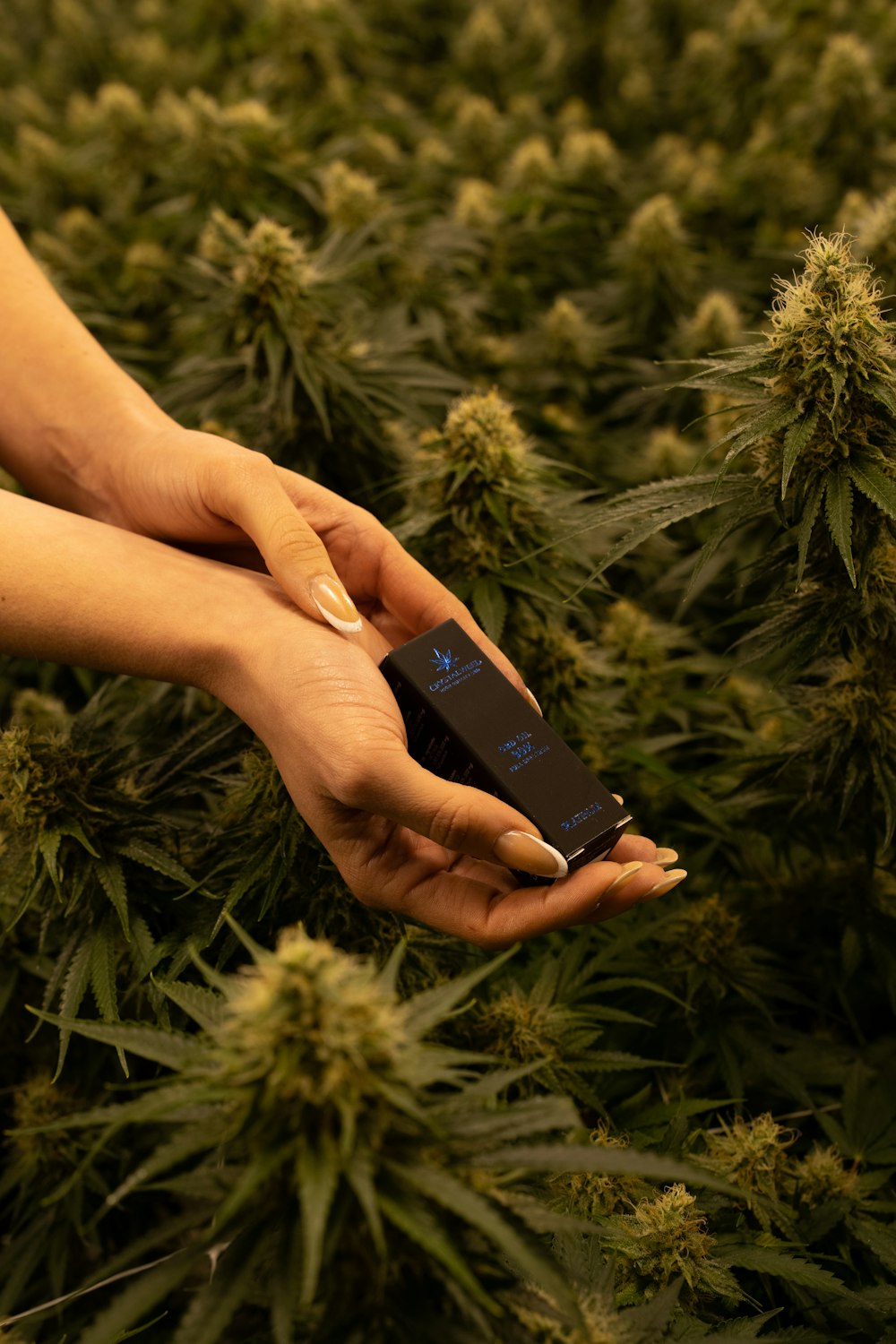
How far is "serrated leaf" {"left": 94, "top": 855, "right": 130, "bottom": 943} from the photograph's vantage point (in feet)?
4.53

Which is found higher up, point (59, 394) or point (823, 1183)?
point (59, 394)

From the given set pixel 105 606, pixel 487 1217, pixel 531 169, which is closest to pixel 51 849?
pixel 105 606

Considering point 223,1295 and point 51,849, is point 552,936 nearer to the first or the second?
point 51,849

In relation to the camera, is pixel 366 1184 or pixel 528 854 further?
pixel 528 854

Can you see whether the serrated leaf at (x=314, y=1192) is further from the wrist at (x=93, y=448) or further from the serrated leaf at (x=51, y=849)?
the wrist at (x=93, y=448)

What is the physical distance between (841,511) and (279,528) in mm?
754

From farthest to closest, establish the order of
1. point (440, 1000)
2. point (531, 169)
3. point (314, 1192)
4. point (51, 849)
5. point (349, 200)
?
point (531, 169)
point (349, 200)
point (51, 849)
point (440, 1000)
point (314, 1192)

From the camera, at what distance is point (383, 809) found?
1270mm


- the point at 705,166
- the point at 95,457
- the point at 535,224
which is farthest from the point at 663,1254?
the point at 705,166

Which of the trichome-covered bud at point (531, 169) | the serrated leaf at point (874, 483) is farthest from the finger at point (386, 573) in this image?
the trichome-covered bud at point (531, 169)

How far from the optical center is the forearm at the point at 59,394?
72.6 inches

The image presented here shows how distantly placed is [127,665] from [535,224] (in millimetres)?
2190

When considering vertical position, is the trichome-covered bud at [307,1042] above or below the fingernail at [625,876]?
above

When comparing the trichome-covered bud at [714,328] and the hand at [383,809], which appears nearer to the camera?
the hand at [383,809]
